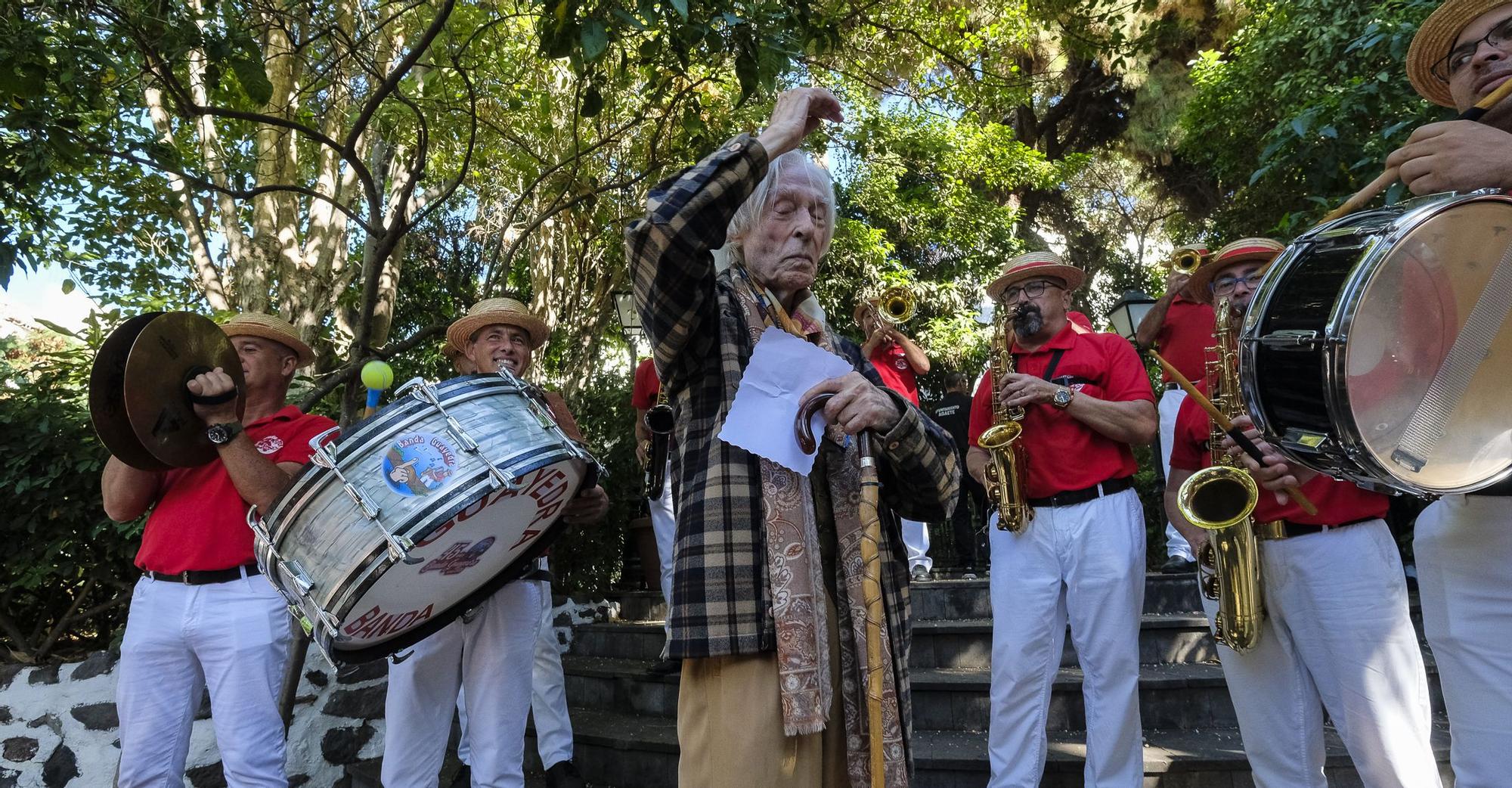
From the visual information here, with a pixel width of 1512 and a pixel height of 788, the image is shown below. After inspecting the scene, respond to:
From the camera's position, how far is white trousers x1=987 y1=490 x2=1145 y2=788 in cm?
362

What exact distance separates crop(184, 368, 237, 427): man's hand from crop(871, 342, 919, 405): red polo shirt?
137 inches

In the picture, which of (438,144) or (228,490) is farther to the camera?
(438,144)

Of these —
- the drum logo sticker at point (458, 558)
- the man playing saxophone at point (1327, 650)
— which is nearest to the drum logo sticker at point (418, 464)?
the drum logo sticker at point (458, 558)

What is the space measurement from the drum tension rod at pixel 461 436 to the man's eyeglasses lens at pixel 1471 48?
2.58 metres

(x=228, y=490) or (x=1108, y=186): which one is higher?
(x=1108, y=186)

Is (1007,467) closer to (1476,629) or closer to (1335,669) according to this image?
(1335,669)

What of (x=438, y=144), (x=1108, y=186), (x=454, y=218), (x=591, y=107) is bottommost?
(x=591, y=107)

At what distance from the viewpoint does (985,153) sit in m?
14.8

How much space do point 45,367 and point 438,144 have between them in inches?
179

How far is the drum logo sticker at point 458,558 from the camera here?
2.71m

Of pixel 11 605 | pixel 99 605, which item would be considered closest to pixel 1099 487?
pixel 99 605

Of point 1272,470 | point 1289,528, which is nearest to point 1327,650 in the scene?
point 1289,528

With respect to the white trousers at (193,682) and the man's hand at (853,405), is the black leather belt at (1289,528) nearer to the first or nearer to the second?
the man's hand at (853,405)

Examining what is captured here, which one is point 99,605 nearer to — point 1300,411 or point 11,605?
point 11,605
